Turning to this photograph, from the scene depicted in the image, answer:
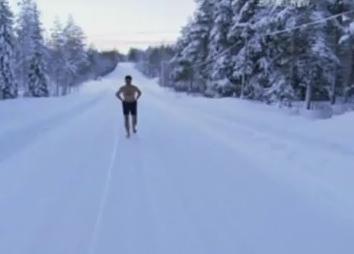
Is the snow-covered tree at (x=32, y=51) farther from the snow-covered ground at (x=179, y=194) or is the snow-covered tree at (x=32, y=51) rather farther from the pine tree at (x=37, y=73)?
the snow-covered ground at (x=179, y=194)

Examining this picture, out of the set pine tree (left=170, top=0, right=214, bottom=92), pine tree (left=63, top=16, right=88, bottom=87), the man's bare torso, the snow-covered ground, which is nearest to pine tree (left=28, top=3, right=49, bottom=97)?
pine tree (left=170, top=0, right=214, bottom=92)

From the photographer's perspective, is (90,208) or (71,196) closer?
(90,208)

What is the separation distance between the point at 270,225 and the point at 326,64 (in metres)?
26.7

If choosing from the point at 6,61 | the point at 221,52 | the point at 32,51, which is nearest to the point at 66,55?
the point at 32,51

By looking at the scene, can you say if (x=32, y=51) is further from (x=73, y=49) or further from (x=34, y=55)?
(x=73, y=49)

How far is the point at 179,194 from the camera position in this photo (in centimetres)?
825

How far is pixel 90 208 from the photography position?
287 inches

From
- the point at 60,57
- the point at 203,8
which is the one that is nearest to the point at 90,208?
the point at 203,8

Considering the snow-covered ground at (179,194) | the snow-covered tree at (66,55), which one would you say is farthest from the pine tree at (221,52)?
the snow-covered tree at (66,55)

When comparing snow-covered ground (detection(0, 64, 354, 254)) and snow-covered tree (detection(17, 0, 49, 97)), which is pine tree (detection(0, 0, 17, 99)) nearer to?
snow-covered tree (detection(17, 0, 49, 97))

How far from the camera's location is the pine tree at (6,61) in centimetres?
5450

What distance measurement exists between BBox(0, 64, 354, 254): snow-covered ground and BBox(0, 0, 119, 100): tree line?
41.8 metres

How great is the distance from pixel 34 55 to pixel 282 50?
42694mm

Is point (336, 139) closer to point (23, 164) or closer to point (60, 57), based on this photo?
point (23, 164)
